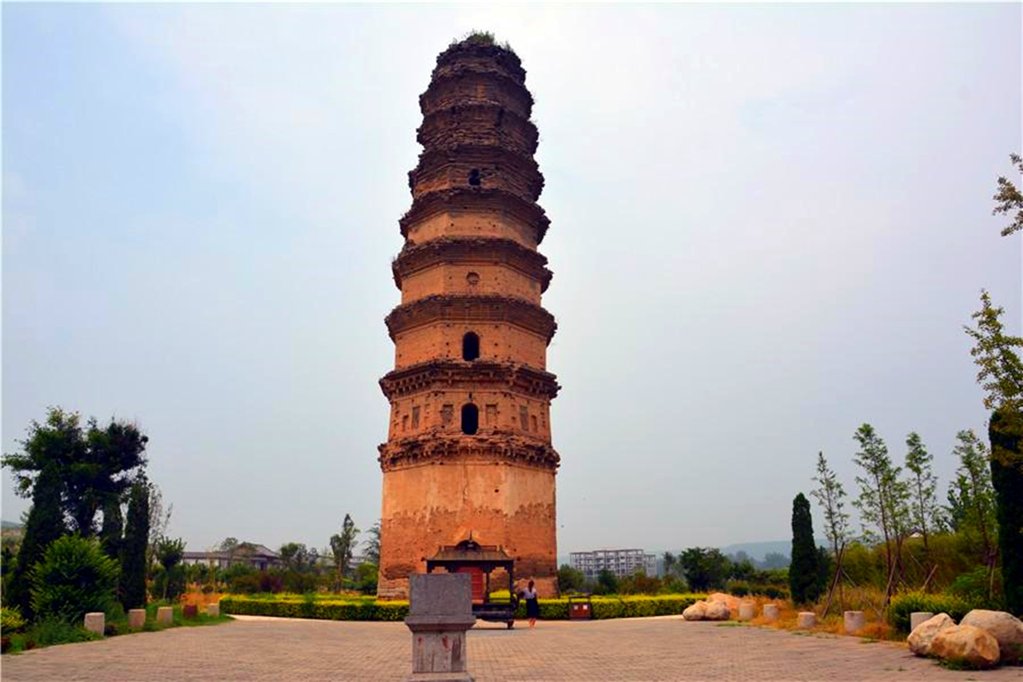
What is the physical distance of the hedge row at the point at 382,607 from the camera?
A: 25.4 metres

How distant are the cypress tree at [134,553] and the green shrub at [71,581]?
3416 millimetres

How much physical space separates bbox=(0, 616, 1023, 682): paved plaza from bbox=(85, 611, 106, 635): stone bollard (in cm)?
42

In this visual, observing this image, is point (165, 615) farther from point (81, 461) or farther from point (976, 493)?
point (976, 493)

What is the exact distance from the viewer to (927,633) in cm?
1349

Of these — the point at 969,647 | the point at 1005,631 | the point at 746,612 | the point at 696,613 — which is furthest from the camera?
the point at 696,613

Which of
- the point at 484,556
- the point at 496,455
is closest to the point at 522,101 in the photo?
the point at 496,455

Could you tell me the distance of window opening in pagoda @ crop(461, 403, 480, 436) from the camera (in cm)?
2889

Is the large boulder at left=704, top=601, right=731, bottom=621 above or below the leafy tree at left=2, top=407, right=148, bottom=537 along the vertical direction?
below

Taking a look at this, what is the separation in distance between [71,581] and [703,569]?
28460mm

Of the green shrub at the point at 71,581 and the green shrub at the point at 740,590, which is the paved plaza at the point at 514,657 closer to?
the green shrub at the point at 71,581

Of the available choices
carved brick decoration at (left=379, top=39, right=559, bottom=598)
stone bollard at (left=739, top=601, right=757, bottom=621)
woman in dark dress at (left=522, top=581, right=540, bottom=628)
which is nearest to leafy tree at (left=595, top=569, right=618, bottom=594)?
carved brick decoration at (left=379, top=39, right=559, bottom=598)

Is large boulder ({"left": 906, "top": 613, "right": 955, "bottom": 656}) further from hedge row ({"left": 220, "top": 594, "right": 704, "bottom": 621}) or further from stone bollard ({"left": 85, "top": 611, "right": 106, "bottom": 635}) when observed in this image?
stone bollard ({"left": 85, "top": 611, "right": 106, "bottom": 635})

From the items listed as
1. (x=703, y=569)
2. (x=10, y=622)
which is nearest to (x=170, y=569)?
(x=10, y=622)

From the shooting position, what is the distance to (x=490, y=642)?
18297 mm
